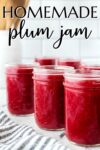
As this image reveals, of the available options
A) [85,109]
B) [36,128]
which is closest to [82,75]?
[85,109]

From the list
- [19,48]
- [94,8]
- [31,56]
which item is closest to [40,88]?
[19,48]

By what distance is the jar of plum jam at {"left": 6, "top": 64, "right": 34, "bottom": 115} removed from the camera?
0.92 meters

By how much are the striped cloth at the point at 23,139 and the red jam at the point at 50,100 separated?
4 centimetres

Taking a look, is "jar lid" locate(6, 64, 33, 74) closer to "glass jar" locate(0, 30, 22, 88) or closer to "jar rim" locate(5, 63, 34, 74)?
"jar rim" locate(5, 63, 34, 74)

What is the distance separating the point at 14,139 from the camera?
27.3 inches

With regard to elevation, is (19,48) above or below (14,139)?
above

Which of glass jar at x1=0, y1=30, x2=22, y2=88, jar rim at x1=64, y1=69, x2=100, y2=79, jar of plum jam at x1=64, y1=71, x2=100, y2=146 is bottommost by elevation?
jar of plum jam at x1=64, y1=71, x2=100, y2=146

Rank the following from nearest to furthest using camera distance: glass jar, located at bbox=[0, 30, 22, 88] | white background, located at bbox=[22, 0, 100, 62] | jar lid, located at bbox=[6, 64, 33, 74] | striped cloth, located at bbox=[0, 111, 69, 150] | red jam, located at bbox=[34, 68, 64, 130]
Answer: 1. striped cloth, located at bbox=[0, 111, 69, 150]
2. red jam, located at bbox=[34, 68, 64, 130]
3. jar lid, located at bbox=[6, 64, 33, 74]
4. glass jar, located at bbox=[0, 30, 22, 88]
5. white background, located at bbox=[22, 0, 100, 62]

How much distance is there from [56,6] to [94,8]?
0.52ft

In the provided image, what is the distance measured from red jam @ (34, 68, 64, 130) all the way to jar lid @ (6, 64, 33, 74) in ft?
0.48

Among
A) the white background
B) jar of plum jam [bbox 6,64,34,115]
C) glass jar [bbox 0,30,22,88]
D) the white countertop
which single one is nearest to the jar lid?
jar of plum jam [bbox 6,64,34,115]

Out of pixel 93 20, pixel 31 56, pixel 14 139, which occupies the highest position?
pixel 93 20

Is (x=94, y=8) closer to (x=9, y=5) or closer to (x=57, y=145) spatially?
(x=9, y=5)

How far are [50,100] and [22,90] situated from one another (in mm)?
192
